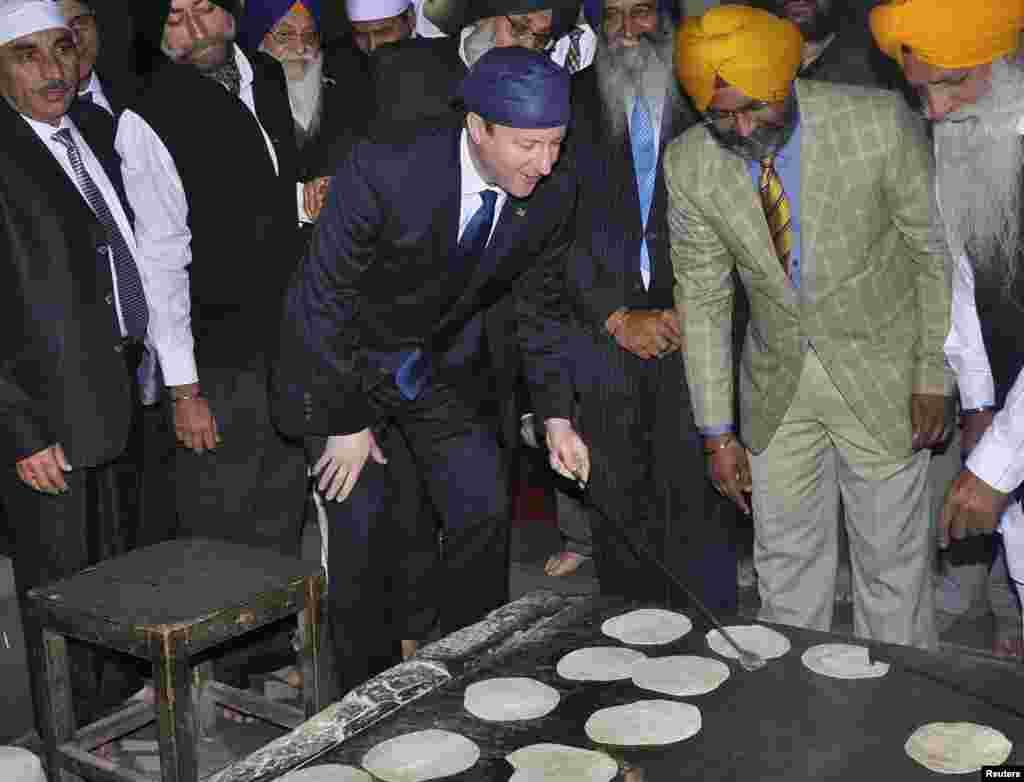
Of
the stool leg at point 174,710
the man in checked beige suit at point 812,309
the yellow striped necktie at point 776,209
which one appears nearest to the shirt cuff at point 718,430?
the man in checked beige suit at point 812,309

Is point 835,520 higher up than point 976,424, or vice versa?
point 976,424

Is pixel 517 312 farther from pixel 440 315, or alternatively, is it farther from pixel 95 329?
pixel 95 329

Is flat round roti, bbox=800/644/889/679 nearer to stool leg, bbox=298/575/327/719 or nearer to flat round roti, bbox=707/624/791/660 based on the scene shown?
flat round roti, bbox=707/624/791/660

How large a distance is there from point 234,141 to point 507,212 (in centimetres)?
93

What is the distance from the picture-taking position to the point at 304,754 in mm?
2379

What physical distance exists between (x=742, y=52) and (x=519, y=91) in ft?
1.85

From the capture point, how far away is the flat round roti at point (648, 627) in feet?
9.07

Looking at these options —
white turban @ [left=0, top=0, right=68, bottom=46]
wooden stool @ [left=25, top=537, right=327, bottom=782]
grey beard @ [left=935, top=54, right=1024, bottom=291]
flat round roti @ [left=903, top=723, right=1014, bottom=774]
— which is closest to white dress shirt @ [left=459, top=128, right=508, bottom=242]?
wooden stool @ [left=25, top=537, right=327, bottom=782]

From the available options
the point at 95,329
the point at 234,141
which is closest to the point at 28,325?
the point at 95,329

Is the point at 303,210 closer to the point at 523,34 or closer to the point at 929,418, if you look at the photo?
the point at 523,34

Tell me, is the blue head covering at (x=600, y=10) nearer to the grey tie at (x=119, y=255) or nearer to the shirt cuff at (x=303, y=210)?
the shirt cuff at (x=303, y=210)

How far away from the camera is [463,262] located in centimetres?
353

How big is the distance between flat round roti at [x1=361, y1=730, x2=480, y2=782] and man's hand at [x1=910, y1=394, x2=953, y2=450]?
165 cm

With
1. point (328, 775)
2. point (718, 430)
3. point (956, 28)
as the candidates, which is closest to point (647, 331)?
point (718, 430)
